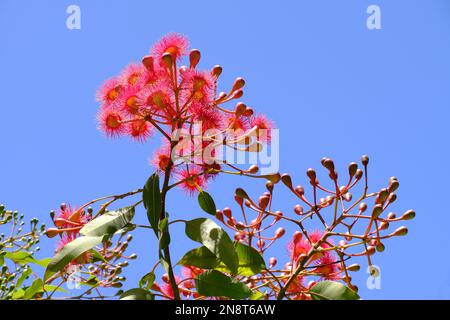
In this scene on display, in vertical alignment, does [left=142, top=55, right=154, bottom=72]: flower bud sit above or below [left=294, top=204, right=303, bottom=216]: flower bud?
above

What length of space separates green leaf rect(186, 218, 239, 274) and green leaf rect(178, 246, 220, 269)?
5 cm

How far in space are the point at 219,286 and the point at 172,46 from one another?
42.6 inches

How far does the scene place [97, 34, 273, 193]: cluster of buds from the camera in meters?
2.27

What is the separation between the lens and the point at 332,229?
86.9 inches

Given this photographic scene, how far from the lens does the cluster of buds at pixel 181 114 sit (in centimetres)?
227

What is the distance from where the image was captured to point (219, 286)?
2092mm

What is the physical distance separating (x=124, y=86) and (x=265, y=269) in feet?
3.23

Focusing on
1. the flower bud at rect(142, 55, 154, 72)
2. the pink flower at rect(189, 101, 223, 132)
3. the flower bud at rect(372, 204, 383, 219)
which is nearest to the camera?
the flower bud at rect(372, 204, 383, 219)

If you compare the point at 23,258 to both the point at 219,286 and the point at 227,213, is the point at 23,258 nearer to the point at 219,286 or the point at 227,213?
the point at 227,213

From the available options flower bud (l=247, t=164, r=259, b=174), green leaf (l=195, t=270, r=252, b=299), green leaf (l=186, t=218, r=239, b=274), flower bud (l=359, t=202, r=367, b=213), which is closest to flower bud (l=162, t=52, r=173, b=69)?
flower bud (l=247, t=164, r=259, b=174)

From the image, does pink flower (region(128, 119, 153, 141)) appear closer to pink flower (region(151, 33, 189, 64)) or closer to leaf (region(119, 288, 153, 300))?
pink flower (region(151, 33, 189, 64))

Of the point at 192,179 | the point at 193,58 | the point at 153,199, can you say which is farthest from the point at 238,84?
the point at 153,199

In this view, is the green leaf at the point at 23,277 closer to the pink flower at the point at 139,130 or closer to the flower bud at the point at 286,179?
the pink flower at the point at 139,130
